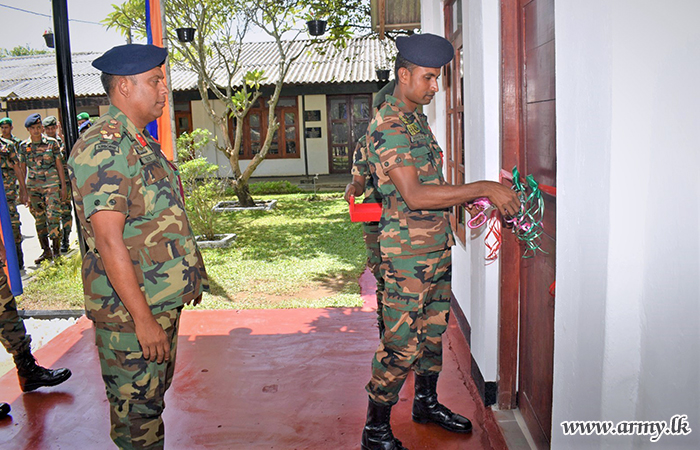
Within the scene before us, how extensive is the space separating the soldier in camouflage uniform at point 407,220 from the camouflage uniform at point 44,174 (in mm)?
6565

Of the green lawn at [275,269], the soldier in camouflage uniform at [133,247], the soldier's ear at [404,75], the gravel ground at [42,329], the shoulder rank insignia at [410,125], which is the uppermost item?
the soldier's ear at [404,75]

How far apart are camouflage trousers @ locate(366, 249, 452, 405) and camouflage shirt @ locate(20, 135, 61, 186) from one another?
22.3 ft

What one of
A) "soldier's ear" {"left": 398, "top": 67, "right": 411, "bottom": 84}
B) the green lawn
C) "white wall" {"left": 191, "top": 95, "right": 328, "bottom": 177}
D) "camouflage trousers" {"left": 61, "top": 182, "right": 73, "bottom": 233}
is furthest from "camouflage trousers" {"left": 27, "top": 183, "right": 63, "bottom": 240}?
"white wall" {"left": 191, "top": 95, "right": 328, "bottom": 177}

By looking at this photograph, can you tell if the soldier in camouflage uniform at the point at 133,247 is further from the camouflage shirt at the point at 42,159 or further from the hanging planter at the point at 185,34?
the hanging planter at the point at 185,34

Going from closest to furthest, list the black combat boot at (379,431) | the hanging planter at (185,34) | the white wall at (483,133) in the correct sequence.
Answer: the black combat boot at (379,431), the white wall at (483,133), the hanging planter at (185,34)

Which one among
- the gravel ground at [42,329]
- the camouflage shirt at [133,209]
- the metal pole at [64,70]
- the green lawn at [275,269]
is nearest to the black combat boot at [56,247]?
the green lawn at [275,269]

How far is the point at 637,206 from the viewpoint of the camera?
1474 millimetres

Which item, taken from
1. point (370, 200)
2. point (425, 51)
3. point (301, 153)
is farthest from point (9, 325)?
point (301, 153)

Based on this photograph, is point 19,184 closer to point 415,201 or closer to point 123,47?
point 123,47

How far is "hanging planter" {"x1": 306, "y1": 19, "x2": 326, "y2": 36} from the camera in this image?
10759 millimetres

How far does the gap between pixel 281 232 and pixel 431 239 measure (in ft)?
22.8

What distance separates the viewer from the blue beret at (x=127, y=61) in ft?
6.83

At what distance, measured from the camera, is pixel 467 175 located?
347cm

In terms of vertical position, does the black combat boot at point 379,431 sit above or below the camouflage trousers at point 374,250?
below
